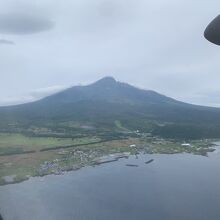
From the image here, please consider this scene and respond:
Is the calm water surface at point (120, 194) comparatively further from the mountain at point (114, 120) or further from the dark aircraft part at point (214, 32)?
the mountain at point (114, 120)

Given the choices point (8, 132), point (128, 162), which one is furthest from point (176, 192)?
point (8, 132)

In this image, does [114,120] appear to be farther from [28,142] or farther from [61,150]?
[28,142]

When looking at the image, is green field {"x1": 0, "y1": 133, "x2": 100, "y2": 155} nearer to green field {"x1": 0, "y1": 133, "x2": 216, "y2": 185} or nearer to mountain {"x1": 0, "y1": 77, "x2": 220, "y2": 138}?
green field {"x1": 0, "y1": 133, "x2": 216, "y2": 185}

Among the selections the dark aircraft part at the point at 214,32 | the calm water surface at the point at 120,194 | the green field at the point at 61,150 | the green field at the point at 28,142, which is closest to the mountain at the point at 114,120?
the green field at the point at 28,142

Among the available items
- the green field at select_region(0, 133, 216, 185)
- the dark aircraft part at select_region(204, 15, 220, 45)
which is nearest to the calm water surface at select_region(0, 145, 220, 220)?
the green field at select_region(0, 133, 216, 185)

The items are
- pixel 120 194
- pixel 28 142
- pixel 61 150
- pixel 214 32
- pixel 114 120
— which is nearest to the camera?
pixel 214 32

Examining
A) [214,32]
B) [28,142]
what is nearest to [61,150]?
[28,142]

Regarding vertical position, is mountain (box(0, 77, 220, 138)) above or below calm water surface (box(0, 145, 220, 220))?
above
